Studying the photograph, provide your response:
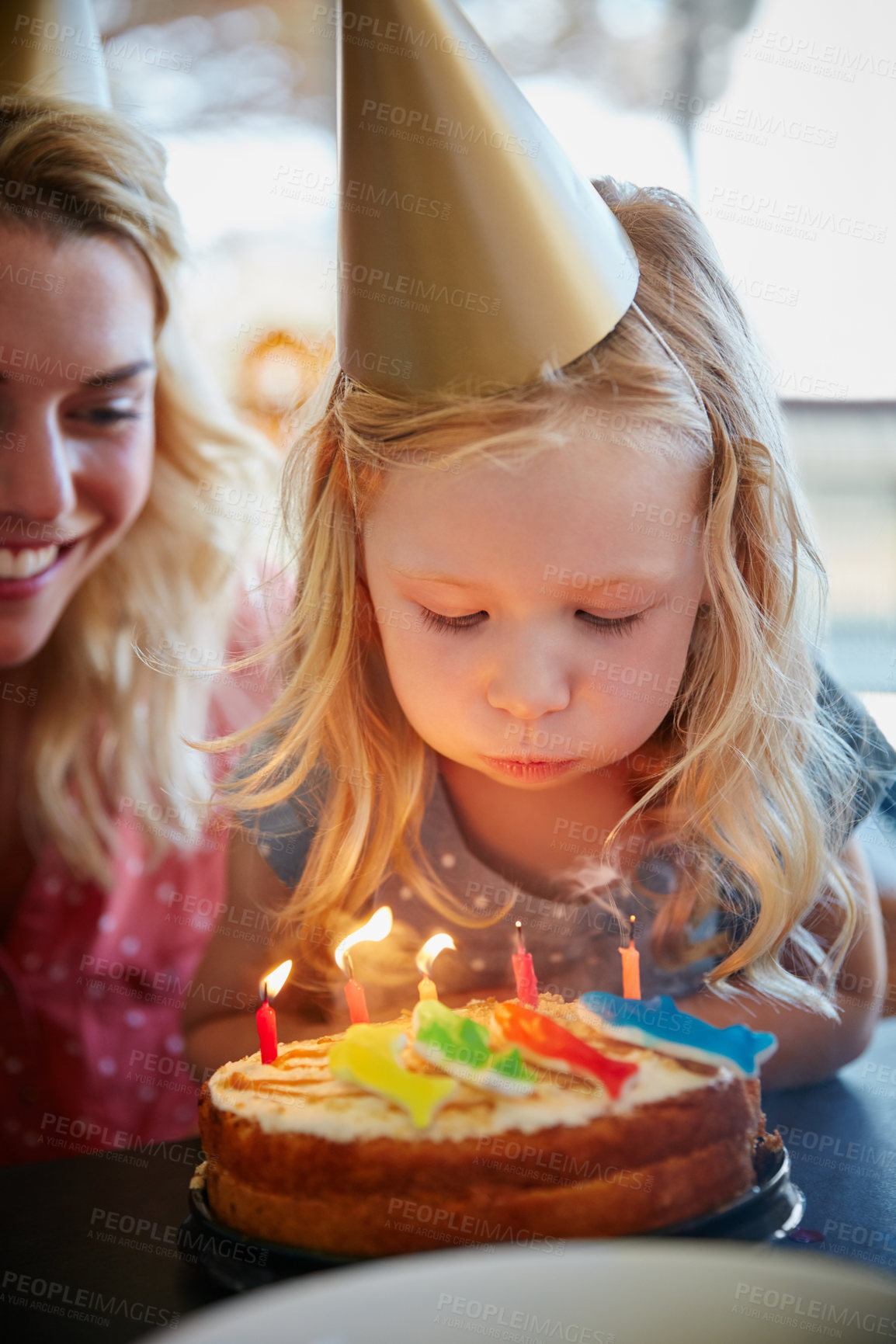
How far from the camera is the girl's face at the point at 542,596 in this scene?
24.0 inches

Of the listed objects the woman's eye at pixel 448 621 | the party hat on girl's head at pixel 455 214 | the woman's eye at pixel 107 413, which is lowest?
the woman's eye at pixel 448 621

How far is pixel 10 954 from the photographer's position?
0.95 meters

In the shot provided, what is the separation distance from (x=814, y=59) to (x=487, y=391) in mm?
411


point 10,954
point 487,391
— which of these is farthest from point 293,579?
point 10,954

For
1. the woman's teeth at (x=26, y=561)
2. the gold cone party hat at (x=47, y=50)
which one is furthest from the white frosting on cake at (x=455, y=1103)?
the gold cone party hat at (x=47, y=50)

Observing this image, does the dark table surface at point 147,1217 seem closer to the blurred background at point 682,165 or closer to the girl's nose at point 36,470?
the blurred background at point 682,165

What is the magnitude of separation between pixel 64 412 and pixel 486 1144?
603mm

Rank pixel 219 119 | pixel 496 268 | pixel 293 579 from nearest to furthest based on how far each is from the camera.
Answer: pixel 496 268, pixel 293 579, pixel 219 119

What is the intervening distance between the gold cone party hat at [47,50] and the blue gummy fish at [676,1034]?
2.46 ft

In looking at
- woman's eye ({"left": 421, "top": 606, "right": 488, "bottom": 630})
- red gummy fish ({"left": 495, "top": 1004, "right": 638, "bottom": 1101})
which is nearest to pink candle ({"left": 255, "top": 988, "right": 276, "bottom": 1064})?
red gummy fish ({"left": 495, "top": 1004, "right": 638, "bottom": 1101})

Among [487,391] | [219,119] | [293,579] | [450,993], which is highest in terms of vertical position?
[219,119]

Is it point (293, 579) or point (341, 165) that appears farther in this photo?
point (293, 579)

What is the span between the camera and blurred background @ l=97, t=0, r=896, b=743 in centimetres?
78

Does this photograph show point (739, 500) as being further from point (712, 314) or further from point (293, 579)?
point (293, 579)
